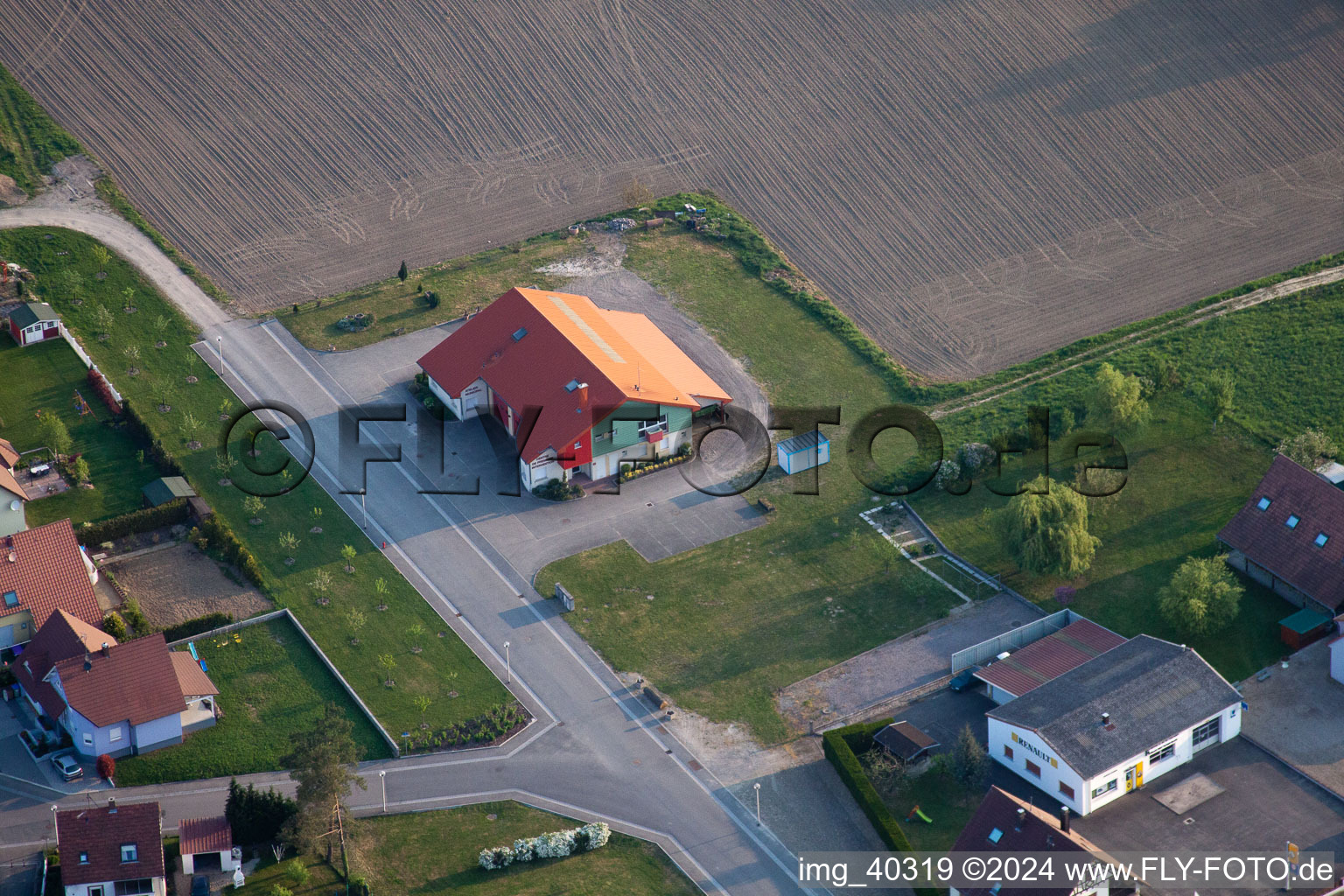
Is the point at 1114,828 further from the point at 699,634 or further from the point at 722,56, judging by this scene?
the point at 722,56

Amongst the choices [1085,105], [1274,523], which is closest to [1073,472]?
[1274,523]

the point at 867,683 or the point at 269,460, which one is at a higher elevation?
the point at 269,460

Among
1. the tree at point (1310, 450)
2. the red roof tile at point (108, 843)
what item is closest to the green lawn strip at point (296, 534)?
the red roof tile at point (108, 843)

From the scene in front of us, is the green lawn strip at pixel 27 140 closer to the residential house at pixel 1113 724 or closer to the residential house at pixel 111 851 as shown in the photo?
the residential house at pixel 111 851

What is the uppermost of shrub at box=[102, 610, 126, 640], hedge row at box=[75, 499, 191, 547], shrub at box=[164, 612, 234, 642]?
hedge row at box=[75, 499, 191, 547]

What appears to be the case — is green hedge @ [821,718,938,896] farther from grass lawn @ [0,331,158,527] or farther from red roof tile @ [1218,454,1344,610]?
grass lawn @ [0,331,158,527]

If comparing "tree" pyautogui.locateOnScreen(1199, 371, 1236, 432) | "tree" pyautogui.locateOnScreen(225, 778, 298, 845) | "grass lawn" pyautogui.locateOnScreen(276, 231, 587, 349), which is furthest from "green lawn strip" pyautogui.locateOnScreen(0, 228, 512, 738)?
"tree" pyautogui.locateOnScreen(1199, 371, 1236, 432)

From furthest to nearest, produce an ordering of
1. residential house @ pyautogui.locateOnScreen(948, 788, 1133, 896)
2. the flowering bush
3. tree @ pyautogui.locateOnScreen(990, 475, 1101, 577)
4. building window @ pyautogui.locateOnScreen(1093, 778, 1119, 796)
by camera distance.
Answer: tree @ pyautogui.locateOnScreen(990, 475, 1101, 577), building window @ pyautogui.locateOnScreen(1093, 778, 1119, 796), the flowering bush, residential house @ pyautogui.locateOnScreen(948, 788, 1133, 896)

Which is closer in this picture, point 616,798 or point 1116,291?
point 616,798
